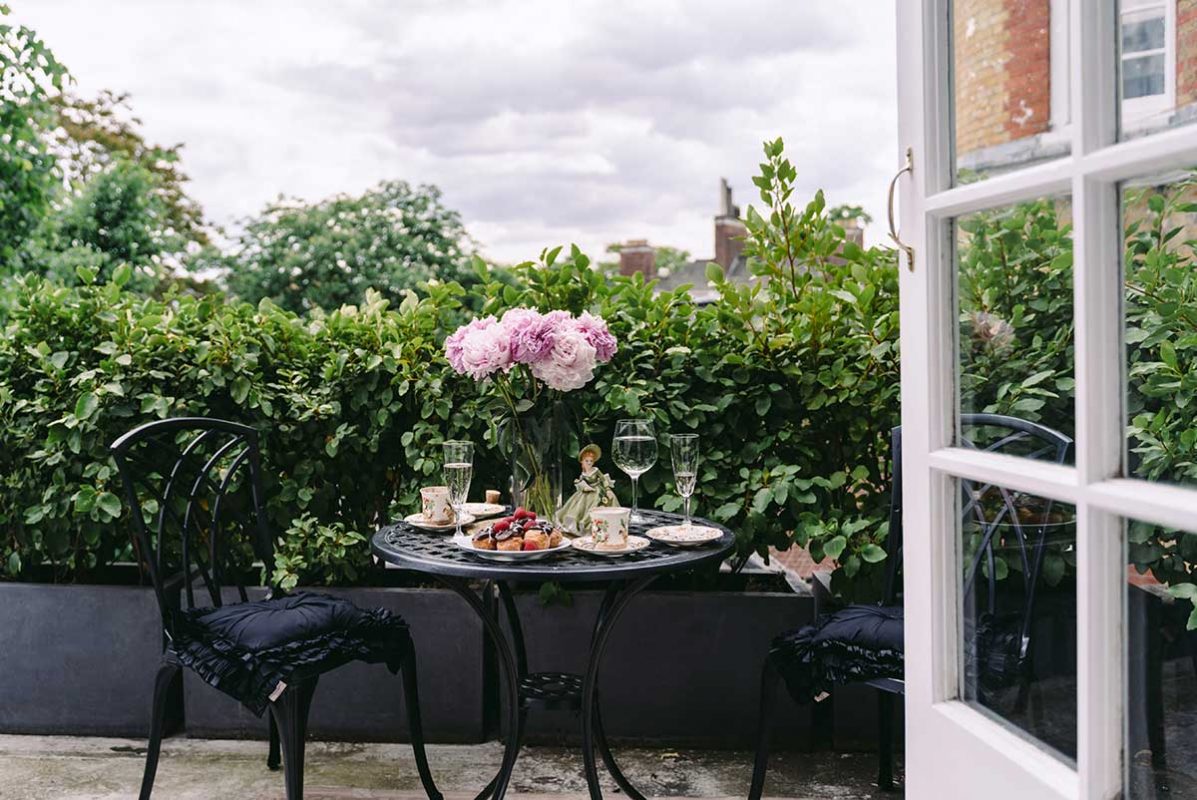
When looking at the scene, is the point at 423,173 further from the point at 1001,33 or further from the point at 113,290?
→ the point at 1001,33

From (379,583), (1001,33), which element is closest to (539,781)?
(379,583)

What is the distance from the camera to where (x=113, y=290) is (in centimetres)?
337

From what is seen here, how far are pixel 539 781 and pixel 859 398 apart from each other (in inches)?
54.7

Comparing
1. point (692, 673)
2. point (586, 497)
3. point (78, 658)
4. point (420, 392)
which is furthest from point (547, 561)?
point (78, 658)

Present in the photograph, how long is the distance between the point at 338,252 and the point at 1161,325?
20556 mm

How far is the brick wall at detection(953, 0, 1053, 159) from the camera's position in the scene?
4.40ft

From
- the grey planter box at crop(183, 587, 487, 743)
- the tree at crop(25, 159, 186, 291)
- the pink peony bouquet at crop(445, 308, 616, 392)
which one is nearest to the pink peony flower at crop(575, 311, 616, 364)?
the pink peony bouquet at crop(445, 308, 616, 392)

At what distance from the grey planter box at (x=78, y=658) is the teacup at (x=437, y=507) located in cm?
113

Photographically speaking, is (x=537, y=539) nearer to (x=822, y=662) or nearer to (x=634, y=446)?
(x=634, y=446)

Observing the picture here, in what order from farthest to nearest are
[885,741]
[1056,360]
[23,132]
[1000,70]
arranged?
[23,132], [885,741], [1000,70], [1056,360]

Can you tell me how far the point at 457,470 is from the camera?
8.29 ft

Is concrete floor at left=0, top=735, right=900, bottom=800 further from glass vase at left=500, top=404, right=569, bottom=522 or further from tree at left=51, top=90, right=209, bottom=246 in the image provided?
tree at left=51, top=90, right=209, bottom=246

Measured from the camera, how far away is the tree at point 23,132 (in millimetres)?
4988

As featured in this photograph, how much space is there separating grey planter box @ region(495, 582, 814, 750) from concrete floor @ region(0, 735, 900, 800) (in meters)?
0.06
